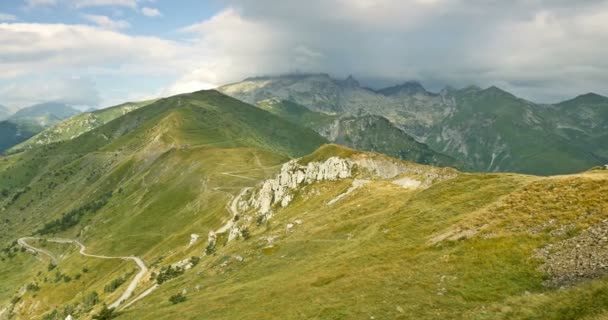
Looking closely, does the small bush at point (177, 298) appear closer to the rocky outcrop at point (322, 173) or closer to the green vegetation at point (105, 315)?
the green vegetation at point (105, 315)

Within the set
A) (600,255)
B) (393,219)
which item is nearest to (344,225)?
(393,219)

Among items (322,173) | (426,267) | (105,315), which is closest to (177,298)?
(105,315)

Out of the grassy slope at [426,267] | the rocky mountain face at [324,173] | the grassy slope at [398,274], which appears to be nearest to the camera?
the grassy slope at [398,274]

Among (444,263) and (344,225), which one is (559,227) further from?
(344,225)

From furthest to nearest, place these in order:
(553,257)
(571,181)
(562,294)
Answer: (571,181), (553,257), (562,294)

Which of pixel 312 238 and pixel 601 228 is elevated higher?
pixel 601 228

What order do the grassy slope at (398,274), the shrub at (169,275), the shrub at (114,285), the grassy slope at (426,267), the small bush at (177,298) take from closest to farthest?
the grassy slope at (398,274)
the grassy slope at (426,267)
the small bush at (177,298)
the shrub at (169,275)
the shrub at (114,285)

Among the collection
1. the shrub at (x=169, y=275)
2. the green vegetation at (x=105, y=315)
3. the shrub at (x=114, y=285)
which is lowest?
the shrub at (x=114, y=285)

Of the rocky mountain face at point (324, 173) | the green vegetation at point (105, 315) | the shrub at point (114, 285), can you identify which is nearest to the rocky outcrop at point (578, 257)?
the green vegetation at point (105, 315)

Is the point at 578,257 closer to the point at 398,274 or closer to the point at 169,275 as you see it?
the point at 398,274

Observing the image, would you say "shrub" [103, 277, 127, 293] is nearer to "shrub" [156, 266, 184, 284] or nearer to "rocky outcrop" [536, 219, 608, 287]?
"shrub" [156, 266, 184, 284]

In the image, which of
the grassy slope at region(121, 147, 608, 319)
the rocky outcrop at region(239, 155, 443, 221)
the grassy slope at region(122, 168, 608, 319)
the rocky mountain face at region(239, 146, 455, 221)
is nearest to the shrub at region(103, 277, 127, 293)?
the rocky mountain face at region(239, 146, 455, 221)

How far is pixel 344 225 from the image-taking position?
8369 centimetres

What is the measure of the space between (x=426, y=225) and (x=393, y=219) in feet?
24.5
